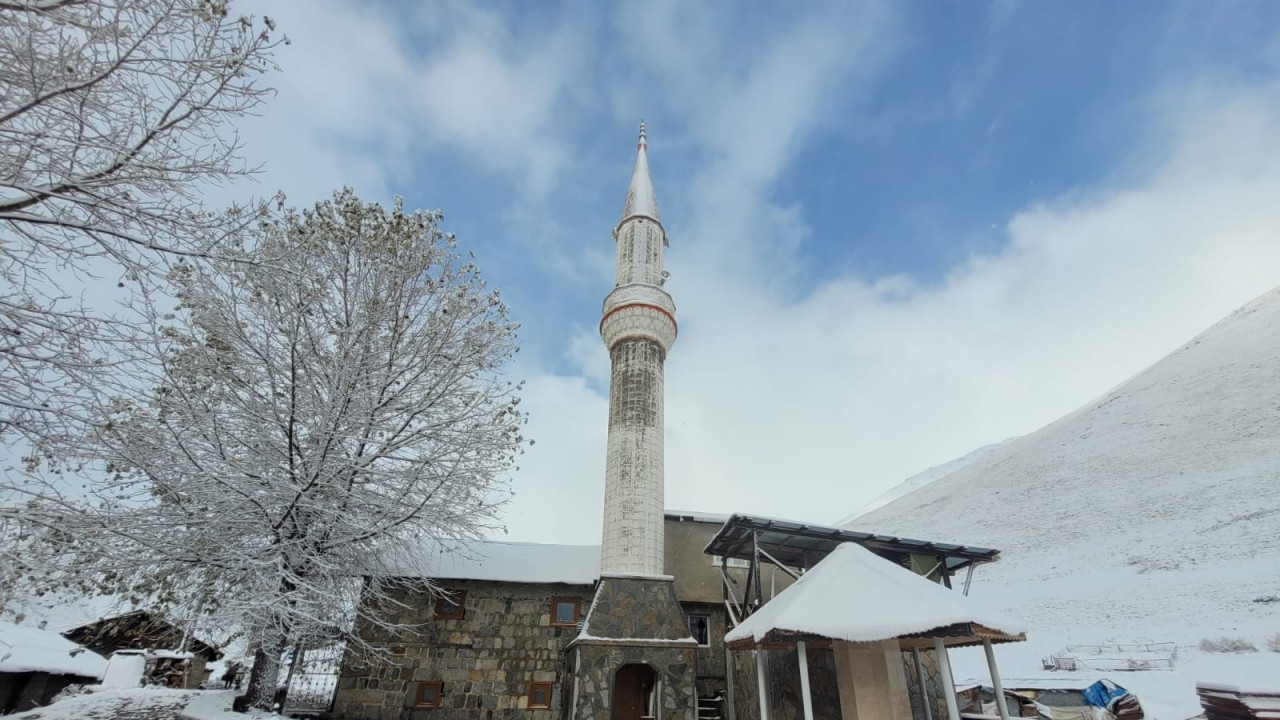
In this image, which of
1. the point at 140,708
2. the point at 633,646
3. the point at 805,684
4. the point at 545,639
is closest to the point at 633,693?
the point at 545,639

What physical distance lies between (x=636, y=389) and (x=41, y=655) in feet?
56.5

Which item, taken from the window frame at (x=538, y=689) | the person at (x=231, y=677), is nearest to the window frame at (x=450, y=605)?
the window frame at (x=538, y=689)

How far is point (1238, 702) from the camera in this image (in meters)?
8.55

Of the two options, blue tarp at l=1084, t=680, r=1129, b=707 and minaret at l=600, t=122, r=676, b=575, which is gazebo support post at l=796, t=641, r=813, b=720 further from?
blue tarp at l=1084, t=680, r=1129, b=707

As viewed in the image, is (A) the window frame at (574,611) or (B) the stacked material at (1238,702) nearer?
(B) the stacked material at (1238,702)

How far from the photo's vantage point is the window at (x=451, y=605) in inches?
535

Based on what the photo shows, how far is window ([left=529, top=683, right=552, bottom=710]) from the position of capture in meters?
13.0

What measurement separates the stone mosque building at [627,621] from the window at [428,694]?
0.07 feet

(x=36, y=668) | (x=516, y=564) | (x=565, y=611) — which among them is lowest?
(x=36, y=668)

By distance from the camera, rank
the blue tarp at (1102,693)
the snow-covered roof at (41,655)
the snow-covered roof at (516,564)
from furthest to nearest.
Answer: the blue tarp at (1102,693)
the snow-covered roof at (41,655)
the snow-covered roof at (516,564)

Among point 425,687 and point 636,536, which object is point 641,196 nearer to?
point 636,536

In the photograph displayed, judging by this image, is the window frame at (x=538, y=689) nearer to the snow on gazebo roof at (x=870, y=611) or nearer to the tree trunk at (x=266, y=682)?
the tree trunk at (x=266, y=682)

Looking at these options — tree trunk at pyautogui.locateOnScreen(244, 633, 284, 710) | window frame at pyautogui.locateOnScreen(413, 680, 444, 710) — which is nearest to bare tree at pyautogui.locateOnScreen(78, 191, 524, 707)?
tree trunk at pyautogui.locateOnScreen(244, 633, 284, 710)

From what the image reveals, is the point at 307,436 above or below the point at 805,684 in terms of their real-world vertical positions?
above
